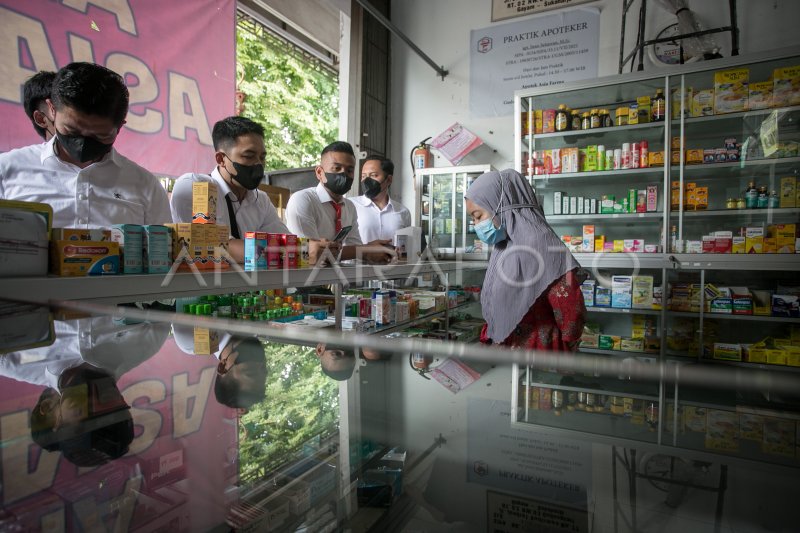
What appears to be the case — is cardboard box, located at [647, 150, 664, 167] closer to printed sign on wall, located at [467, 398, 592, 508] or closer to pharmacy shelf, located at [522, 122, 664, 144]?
pharmacy shelf, located at [522, 122, 664, 144]

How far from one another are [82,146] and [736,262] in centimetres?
418

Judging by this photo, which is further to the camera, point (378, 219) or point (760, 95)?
point (378, 219)

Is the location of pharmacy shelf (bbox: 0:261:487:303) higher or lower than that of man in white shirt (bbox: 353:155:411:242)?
lower

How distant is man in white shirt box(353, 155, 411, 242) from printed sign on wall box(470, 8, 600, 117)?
6.14 feet

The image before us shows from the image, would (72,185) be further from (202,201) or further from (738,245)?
(738,245)

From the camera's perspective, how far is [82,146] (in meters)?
1.60

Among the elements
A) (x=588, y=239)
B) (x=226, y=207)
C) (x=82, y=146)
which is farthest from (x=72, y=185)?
(x=588, y=239)

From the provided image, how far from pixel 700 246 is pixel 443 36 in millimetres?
3645

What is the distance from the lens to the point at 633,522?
1.11 feet

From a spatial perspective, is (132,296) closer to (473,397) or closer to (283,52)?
(473,397)

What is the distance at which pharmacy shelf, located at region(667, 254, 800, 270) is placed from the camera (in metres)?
3.31

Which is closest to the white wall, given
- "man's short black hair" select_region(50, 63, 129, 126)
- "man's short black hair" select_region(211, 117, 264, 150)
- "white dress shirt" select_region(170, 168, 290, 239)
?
"white dress shirt" select_region(170, 168, 290, 239)

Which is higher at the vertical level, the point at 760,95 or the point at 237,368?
the point at 760,95

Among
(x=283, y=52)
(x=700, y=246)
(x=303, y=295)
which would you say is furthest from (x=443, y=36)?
(x=303, y=295)
